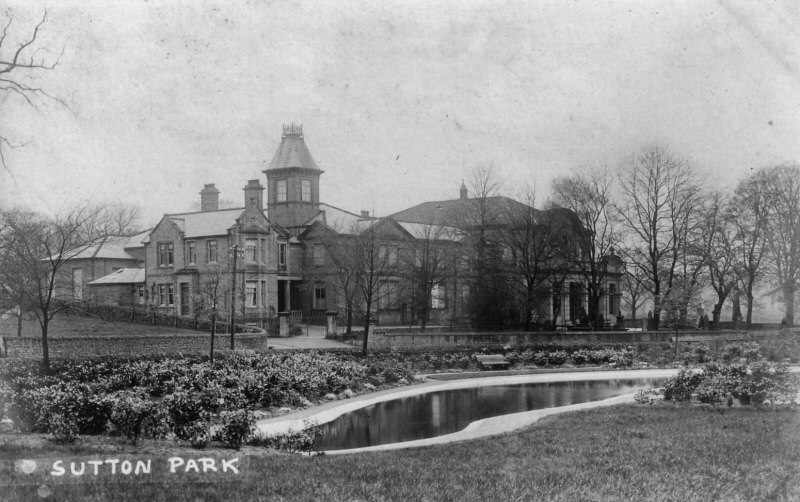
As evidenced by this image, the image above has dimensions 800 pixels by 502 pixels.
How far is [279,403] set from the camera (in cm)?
2042

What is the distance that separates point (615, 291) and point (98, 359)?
4600cm

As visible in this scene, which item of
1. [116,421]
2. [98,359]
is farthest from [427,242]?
[116,421]

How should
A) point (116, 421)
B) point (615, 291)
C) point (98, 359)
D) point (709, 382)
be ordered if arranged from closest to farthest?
point (116, 421)
point (709, 382)
point (98, 359)
point (615, 291)

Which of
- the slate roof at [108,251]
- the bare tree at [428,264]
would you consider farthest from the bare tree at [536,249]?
the slate roof at [108,251]

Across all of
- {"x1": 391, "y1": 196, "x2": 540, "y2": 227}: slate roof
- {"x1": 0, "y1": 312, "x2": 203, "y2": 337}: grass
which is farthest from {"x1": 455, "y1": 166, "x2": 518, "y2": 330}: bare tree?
{"x1": 0, "y1": 312, "x2": 203, "y2": 337}: grass

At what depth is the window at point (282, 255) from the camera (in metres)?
49.7

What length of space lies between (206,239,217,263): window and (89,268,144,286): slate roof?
21.4ft

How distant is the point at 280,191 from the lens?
178 ft

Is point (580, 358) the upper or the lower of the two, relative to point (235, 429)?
lower

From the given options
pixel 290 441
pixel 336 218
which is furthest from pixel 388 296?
pixel 290 441

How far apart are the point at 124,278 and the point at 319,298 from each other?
519 inches

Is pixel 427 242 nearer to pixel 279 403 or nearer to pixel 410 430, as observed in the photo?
pixel 279 403

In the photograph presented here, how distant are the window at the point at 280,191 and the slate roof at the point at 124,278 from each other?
10.7 meters

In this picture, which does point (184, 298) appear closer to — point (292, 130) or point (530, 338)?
point (292, 130)
